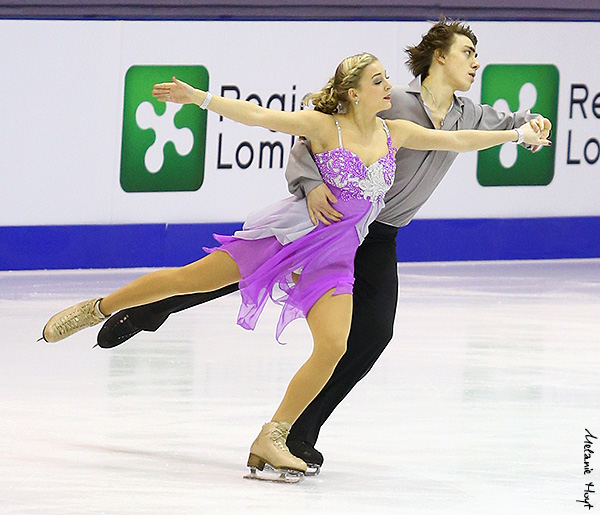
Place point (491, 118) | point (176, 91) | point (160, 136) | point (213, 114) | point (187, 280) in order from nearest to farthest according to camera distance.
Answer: point (176, 91) → point (187, 280) → point (491, 118) → point (160, 136) → point (213, 114)

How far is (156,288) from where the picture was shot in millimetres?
4273

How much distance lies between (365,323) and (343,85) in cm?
71

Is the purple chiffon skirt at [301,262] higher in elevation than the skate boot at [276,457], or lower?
higher

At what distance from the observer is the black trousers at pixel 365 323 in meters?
4.25

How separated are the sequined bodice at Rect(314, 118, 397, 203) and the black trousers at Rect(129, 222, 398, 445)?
0.29m

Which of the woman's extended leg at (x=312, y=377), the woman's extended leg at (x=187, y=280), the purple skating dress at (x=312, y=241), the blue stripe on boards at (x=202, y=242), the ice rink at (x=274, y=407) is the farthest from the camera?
the blue stripe on boards at (x=202, y=242)

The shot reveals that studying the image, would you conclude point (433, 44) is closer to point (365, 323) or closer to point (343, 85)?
point (343, 85)

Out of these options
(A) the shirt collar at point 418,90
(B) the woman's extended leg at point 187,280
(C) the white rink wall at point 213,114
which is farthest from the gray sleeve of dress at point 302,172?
(C) the white rink wall at point 213,114

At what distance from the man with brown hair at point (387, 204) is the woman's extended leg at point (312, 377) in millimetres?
143

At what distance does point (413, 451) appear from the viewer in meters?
4.45

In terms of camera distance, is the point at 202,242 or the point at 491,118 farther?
the point at 202,242

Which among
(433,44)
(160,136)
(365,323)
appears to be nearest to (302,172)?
(365,323)

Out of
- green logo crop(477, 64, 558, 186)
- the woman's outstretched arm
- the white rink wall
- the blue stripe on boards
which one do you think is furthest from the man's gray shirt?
green logo crop(477, 64, 558, 186)

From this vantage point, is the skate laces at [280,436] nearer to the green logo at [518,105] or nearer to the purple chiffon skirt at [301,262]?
the purple chiffon skirt at [301,262]
